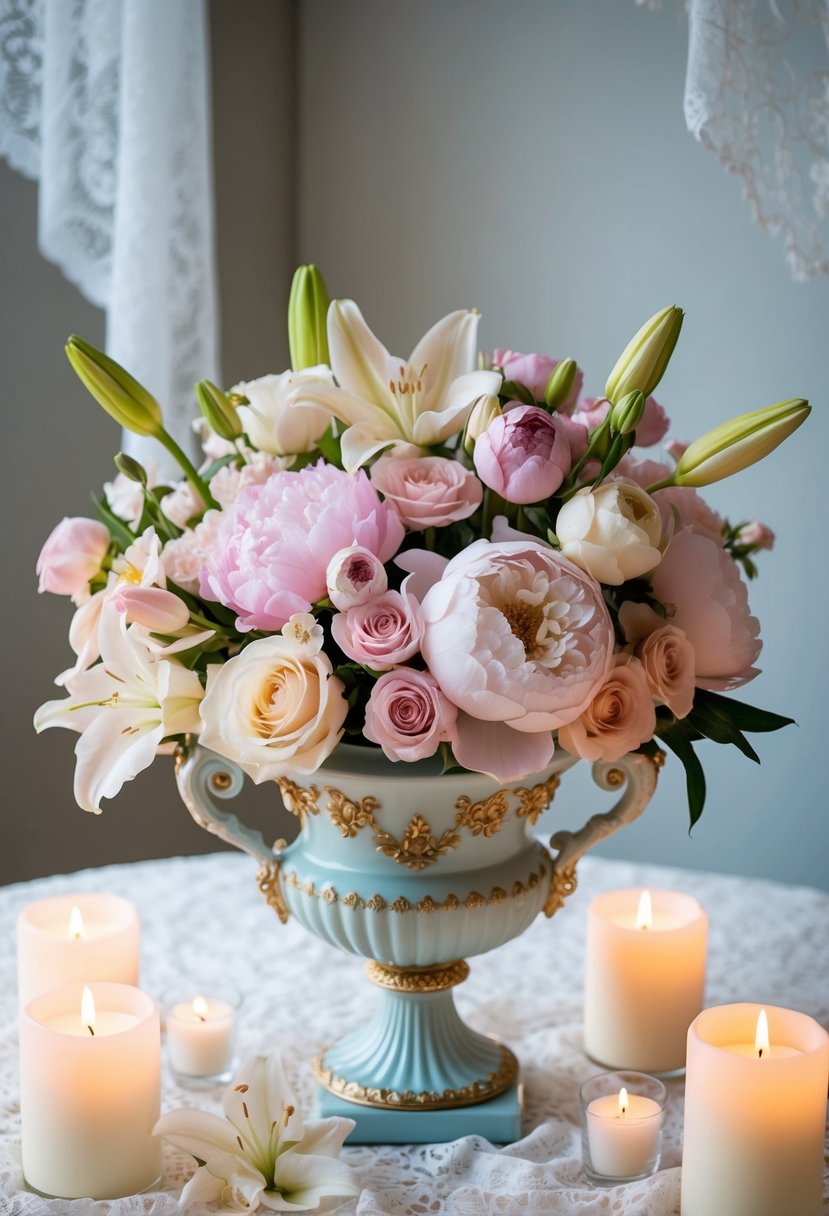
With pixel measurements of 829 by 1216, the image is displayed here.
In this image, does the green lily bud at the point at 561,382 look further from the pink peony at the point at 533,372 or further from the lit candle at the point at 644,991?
the lit candle at the point at 644,991

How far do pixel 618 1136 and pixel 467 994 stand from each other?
0.34m

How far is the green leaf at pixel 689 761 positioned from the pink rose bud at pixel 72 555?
433mm

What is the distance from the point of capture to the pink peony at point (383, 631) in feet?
2.56

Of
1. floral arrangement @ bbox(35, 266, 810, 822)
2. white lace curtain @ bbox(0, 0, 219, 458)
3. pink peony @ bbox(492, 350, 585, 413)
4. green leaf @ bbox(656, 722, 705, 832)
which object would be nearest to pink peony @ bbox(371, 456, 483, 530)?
floral arrangement @ bbox(35, 266, 810, 822)

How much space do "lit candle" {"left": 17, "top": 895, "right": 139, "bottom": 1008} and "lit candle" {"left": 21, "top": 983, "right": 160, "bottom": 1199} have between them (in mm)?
140

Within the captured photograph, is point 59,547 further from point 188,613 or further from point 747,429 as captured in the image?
point 747,429

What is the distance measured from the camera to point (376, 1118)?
94 cm

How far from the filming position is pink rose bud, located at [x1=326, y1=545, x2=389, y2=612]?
2.58 feet

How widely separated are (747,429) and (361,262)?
1579mm

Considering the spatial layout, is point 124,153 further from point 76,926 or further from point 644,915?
point 644,915

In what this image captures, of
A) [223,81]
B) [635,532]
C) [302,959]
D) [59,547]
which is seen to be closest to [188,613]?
[59,547]

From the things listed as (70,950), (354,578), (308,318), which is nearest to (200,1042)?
(70,950)

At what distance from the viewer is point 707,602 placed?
2.85 feet

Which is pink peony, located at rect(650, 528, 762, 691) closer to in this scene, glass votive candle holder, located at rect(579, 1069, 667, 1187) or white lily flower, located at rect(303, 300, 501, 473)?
white lily flower, located at rect(303, 300, 501, 473)
